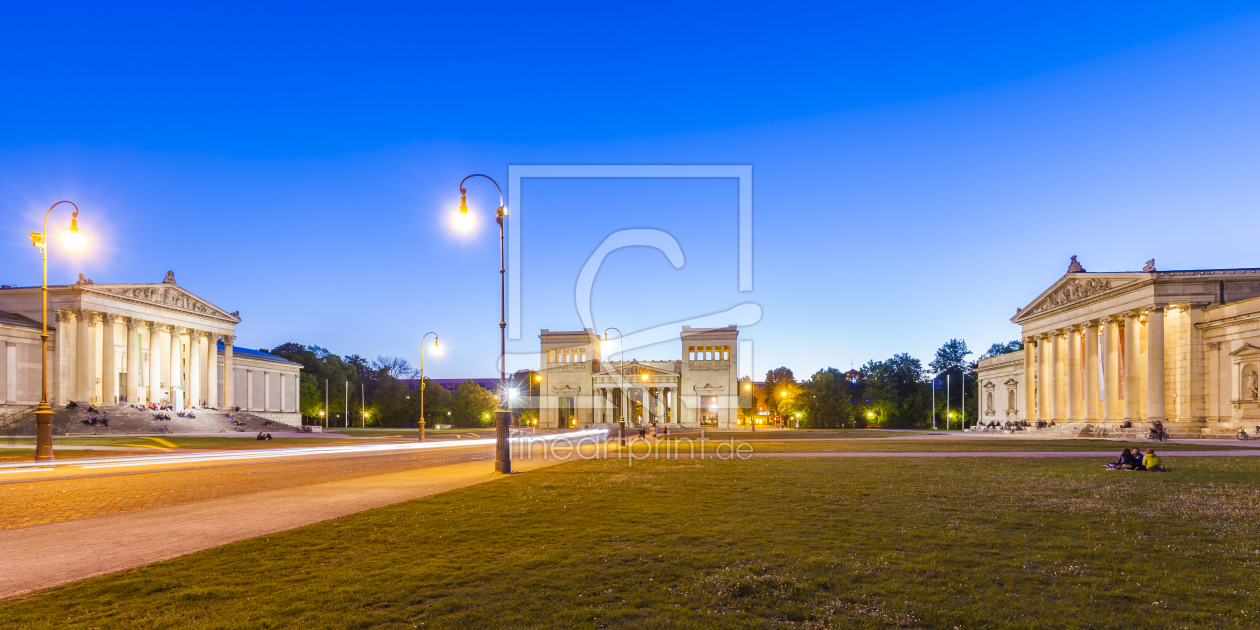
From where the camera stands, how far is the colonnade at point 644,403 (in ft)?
401

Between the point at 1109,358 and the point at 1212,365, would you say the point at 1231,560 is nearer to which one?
the point at 1212,365

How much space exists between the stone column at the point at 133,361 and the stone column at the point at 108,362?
141 inches

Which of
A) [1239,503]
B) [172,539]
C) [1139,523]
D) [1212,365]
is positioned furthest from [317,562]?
[1212,365]

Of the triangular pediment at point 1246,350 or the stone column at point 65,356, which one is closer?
the triangular pediment at point 1246,350

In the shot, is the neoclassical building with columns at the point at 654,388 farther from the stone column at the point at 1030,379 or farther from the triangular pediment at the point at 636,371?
the stone column at the point at 1030,379

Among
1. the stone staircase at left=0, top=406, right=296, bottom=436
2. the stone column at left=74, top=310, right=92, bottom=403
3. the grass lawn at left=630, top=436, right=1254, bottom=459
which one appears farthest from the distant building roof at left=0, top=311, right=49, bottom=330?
the grass lawn at left=630, top=436, right=1254, bottom=459

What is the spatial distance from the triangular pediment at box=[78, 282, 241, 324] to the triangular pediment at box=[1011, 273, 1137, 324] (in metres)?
102

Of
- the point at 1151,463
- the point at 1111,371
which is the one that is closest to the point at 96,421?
the point at 1151,463

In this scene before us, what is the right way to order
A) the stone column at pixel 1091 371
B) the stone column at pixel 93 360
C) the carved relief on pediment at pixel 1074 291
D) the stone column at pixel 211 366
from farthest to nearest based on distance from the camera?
the stone column at pixel 211 366 → the stone column at pixel 93 360 → the stone column at pixel 1091 371 → the carved relief on pediment at pixel 1074 291

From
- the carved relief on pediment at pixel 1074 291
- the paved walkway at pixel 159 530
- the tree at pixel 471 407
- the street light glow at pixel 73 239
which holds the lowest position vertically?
the tree at pixel 471 407

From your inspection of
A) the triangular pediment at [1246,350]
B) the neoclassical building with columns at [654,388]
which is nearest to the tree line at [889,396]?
the neoclassical building with columns at [654,388]

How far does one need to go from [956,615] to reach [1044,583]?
1.91 meters

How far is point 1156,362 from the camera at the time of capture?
2272 inches

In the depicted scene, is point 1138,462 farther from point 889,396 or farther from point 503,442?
point 889,396
